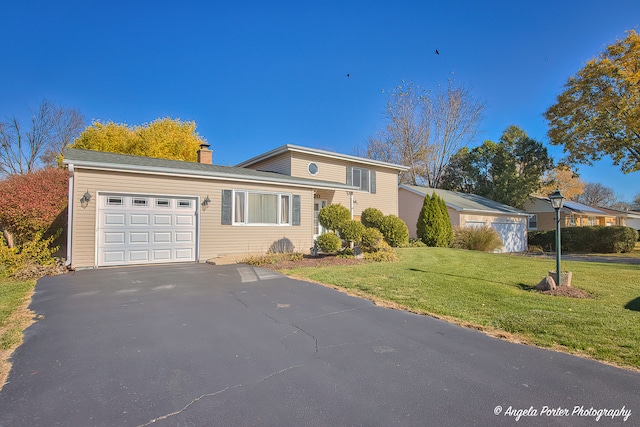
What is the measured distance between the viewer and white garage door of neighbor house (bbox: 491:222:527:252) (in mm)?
23531

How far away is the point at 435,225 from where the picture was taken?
721 inches

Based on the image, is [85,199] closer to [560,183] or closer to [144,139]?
[144,139]

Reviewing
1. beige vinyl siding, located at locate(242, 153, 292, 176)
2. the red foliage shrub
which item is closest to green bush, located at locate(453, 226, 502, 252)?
beige vinyl siding, located at locate(242, 153, 292, 176)

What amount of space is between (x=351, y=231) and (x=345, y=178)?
6.59m

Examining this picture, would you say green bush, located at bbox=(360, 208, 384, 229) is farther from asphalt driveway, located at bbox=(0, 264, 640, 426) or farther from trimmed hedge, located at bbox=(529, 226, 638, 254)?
trimmed hedge, located at bbox=(529, 226, 638, 254)

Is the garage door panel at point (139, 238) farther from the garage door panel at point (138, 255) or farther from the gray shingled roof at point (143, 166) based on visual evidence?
the gray shingled roof at point (143, 166)

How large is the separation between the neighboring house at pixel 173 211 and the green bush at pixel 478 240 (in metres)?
8.47

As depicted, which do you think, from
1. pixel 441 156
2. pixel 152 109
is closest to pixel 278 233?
pixel 152 109

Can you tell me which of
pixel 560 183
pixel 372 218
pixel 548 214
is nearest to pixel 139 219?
pixel 372 218

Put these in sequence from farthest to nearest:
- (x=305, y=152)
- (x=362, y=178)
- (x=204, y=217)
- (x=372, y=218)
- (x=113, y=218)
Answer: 1. (x=362, y=178)
2. (x=305, y=152)
3. (x=372, y=218)
4. (x=204, y=217)
5. (x=113, y=218)

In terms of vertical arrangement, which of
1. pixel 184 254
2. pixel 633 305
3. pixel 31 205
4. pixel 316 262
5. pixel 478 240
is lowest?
pixel 633 305

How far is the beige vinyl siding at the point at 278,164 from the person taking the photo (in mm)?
16125

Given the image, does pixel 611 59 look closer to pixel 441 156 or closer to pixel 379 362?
pixel 441 156

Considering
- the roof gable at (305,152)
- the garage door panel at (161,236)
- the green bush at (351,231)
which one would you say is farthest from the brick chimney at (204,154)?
the green bush at (351,231)
